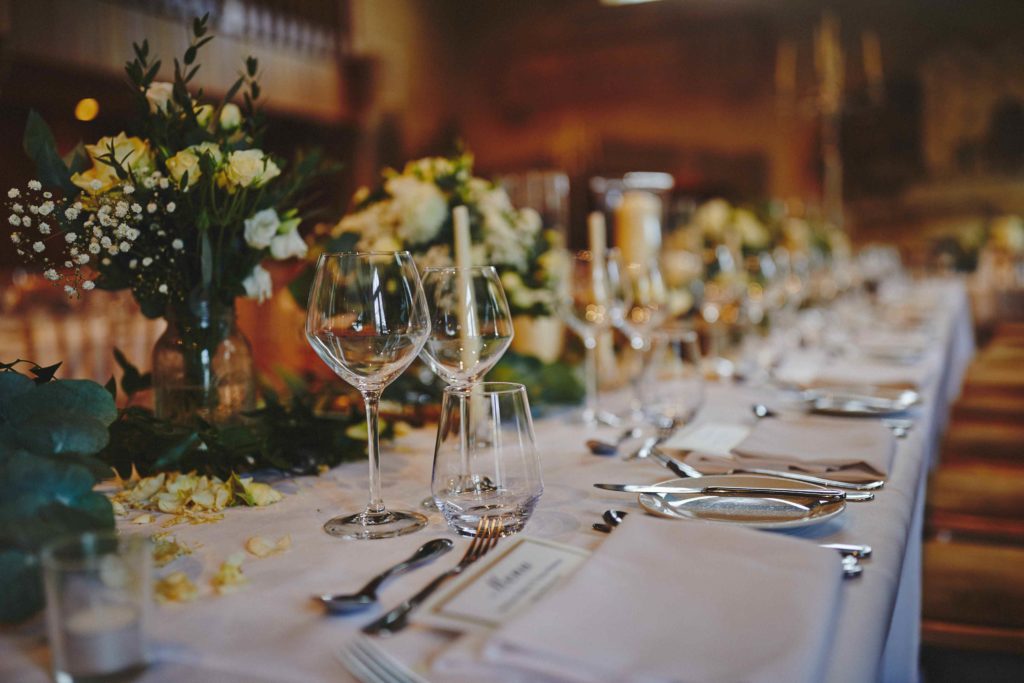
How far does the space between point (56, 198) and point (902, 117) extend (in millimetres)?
9085

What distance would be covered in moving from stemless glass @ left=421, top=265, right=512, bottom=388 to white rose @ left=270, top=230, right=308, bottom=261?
29cm

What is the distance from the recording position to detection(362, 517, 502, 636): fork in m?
0.74

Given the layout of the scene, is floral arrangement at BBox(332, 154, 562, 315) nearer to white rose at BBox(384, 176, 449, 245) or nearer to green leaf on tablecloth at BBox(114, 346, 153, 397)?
white rose at BBox(384, 176, 449, 245)

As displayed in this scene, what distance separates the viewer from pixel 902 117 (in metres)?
8.82

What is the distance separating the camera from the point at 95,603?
0.65 m

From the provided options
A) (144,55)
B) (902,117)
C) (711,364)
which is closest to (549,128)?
(902,117)

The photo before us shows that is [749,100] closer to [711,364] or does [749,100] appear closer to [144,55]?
[711,364]

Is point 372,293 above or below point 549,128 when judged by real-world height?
below

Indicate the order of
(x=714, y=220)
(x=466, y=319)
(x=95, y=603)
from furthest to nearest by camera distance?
(x=714, y=220) → (x=466, y=319) → (x=95, y=603)

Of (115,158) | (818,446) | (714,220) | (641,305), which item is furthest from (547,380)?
(714,220)

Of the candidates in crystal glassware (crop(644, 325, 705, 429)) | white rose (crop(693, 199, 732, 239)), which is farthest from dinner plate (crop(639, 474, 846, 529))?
white rose (crop(693, 199, 732, 239))

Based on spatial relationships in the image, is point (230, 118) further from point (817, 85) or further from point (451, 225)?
point (817, 85)

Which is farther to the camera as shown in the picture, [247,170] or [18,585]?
[247,170]

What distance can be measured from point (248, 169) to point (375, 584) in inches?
25.9
